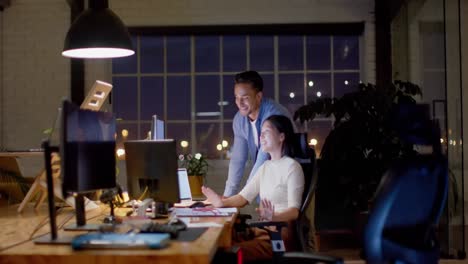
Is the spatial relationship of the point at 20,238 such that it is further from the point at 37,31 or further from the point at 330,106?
the point at 37,31

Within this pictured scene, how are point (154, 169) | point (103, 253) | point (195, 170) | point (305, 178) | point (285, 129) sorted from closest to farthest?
point (103, 253), point (154, 169), point (305, 178), point (285, 129), point (195, 170)

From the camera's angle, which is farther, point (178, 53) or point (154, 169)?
point (178, 53)

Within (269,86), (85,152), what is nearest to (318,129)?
(269,86)

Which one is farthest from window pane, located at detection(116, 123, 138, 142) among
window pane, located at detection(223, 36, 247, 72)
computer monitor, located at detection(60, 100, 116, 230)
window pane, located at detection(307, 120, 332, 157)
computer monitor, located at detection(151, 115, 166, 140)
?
computer monitor, located at detection(60, 100, 116, 230)

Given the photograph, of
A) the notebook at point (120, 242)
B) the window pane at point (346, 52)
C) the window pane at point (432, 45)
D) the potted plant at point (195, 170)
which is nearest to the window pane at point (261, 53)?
the window pane at point (346, 52)

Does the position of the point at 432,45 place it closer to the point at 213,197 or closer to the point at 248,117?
the point at 248,117

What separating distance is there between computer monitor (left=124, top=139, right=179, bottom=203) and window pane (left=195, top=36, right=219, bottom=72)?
13.7 feet

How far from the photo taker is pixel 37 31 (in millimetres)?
7262

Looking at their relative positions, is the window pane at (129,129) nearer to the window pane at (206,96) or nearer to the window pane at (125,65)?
the window pane at (125,65)

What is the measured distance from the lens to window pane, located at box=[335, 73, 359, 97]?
24.3 ft

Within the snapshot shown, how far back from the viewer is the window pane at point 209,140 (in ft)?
24.4

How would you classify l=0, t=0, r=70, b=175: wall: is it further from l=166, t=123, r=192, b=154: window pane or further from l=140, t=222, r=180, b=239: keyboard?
l=140, t=222, r=180, b=239: keyboard

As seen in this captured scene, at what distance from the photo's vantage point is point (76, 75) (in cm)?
722

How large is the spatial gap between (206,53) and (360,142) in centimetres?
241
